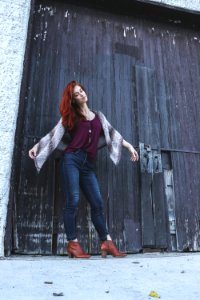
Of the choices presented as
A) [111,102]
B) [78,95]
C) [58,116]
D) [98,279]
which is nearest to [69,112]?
[78,95]

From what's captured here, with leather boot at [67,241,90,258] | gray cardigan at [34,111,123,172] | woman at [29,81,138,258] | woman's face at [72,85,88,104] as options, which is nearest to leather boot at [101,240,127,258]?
woman at [29,81,138,258]

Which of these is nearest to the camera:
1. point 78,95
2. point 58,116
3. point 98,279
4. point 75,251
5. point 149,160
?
point 98,279

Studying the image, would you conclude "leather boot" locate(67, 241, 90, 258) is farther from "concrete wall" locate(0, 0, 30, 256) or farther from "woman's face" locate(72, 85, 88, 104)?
"woman's face" locate(72, 85, 88, 104)

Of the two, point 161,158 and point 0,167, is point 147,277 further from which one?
point 161,158

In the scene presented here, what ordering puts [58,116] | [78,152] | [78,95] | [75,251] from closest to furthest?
[75,251]
[78,152]
[78,95]
[58,116]

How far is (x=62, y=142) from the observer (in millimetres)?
3598

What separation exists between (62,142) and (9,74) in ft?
2.75

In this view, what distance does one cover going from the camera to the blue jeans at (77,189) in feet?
10.6

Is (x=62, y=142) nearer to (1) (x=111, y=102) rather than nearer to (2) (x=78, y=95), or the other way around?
(2) (x=78, y=95)

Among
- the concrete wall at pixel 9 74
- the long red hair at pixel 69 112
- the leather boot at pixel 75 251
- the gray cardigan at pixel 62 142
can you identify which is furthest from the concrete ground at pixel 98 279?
the long red hair at pixel 69 112

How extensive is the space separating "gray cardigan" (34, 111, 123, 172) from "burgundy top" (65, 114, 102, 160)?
0.10m

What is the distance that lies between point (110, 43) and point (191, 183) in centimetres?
197

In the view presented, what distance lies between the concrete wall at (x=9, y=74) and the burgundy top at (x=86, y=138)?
1.88ft

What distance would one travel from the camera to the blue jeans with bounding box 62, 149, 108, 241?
10.6 ft
